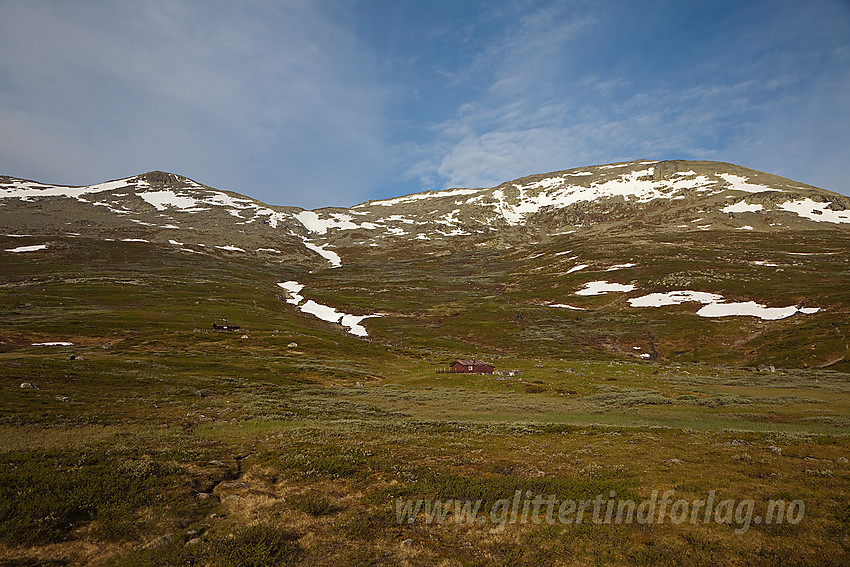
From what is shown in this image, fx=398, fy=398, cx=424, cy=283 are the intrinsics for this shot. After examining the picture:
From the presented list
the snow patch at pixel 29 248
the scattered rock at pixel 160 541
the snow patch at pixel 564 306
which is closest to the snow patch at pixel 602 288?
the snow patch at pixel 564 306

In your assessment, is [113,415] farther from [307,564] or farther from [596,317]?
[596,317]

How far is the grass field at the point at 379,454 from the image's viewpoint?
12141mm

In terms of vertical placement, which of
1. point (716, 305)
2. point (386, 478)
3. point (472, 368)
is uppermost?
point (716, 305)

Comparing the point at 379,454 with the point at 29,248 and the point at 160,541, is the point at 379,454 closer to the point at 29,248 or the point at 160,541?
the point at 160,541

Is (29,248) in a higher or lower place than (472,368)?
higher

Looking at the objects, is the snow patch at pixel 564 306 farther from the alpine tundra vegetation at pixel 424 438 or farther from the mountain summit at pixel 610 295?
the alpine tundra vegetation at pixel 424 438

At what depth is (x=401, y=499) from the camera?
1559cm

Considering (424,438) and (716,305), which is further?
(716,305)

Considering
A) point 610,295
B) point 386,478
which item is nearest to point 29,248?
point 386,478

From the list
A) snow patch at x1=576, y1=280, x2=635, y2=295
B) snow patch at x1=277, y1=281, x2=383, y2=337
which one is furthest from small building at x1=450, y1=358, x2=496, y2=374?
snow patch at x1=576, y1=280, x2=635, y2=295

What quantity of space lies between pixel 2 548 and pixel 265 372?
145 feet

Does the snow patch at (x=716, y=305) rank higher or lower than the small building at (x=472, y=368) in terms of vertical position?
higher

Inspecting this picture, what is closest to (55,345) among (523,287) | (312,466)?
(312,466)

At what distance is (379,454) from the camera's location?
2123 centimetres
